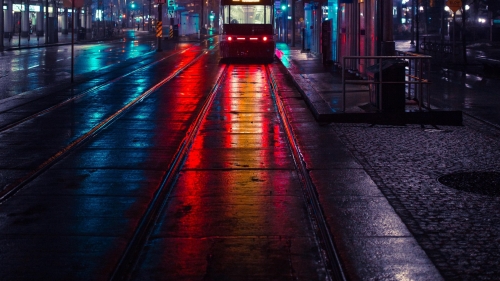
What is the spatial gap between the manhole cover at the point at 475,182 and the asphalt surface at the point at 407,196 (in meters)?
0.02

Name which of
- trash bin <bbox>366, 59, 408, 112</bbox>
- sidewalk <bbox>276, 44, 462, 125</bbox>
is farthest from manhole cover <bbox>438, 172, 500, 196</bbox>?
trash bin <bbox>366, 59, 408, 112</bbox>

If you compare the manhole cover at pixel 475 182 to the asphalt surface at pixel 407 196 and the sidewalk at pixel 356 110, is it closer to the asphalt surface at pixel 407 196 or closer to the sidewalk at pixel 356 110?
the asphalt surface at pixel 407 196

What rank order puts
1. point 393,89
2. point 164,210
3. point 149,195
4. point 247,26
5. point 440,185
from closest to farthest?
1. point 164,210
2. point 149,195
3. point 440,185
4. point 393,89
5. point 247,26

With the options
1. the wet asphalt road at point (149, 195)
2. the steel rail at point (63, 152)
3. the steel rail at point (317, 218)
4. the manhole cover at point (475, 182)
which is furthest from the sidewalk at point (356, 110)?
the manhole cover at point (475, 182)

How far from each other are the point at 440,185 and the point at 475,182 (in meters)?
0.53

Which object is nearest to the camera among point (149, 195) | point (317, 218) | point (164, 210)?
point (317, 218)

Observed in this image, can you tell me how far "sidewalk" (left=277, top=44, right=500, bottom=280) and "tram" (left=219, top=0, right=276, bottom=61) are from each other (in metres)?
22.0

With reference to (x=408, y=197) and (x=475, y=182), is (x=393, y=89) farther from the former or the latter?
(x=408, y=197)

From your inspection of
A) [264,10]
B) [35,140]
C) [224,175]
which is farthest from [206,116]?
[264,10]

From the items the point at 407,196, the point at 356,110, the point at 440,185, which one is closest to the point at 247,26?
the point at 356,110

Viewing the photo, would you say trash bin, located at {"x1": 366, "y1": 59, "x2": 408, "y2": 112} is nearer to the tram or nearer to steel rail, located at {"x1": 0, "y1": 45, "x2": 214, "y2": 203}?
steel rail, located at {"x1": 0, "y1": 45, "x2": 214, "y2": 203}

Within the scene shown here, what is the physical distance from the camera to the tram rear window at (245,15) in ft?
121

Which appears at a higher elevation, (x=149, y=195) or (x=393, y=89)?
(x=393, y=89)

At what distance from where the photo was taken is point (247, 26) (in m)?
36.7
